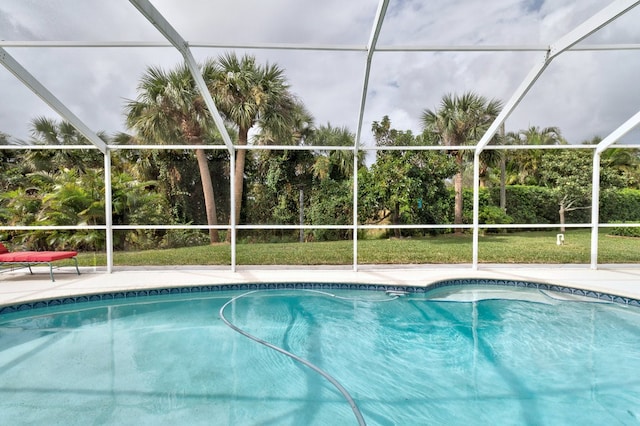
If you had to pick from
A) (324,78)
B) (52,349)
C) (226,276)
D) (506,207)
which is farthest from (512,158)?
(52,349)

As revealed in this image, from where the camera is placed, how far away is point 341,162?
10.1 metres

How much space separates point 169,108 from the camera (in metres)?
9.03

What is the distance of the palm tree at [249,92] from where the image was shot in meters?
9.12

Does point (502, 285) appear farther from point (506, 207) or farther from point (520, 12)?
point (506, 207)

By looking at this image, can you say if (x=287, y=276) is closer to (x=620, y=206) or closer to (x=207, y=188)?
(x=207, y=188)

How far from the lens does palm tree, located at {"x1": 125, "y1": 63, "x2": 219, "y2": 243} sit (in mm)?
8828

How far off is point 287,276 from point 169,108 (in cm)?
572

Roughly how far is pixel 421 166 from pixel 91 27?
820 cm

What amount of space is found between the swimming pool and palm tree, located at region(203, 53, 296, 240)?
198 inches

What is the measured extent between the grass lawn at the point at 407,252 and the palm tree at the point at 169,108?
83 cm

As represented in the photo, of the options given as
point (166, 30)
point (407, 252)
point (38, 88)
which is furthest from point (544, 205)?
point (38, 88)

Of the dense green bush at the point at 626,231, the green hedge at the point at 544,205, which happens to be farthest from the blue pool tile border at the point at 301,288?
the dense green bush at the point at 626,231

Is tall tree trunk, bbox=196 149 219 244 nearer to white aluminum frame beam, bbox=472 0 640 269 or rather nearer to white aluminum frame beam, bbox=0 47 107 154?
white aluminum frame beam, bbox=0 47 107 154

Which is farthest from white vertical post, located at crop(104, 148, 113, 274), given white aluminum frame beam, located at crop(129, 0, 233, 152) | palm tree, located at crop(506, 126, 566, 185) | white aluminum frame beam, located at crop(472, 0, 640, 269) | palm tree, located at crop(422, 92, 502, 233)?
palm tree, located at crop(506, 126, 566, 185)
